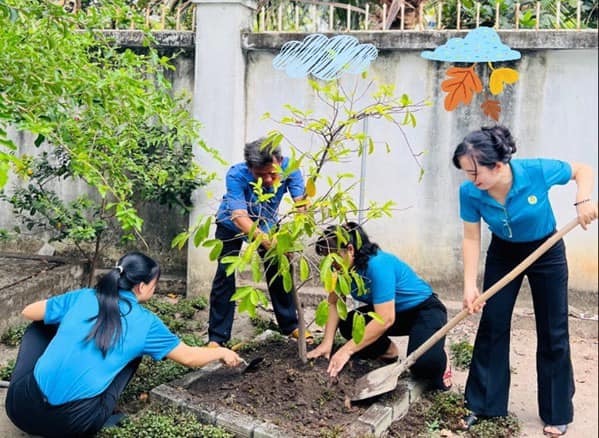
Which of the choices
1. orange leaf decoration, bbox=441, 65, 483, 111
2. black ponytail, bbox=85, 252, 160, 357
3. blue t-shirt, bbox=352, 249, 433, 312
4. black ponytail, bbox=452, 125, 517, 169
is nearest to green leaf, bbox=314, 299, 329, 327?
blue t-shirt, bbox=352, 249, 433, 312

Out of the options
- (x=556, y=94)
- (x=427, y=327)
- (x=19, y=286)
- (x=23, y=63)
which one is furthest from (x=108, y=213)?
(x=556, y=94)

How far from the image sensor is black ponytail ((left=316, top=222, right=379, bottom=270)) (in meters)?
3.65

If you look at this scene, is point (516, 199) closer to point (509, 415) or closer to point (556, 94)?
point (509, 415)

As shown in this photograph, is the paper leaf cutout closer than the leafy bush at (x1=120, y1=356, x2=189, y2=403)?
No

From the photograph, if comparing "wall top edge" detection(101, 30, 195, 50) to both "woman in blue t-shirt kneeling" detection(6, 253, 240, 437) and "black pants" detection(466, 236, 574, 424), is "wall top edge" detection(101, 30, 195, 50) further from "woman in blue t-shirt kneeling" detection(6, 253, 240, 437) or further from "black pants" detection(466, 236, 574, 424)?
"black pants" detection(466, 236, 574, 424)

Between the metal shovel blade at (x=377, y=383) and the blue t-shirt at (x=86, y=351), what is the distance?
1.04 meters

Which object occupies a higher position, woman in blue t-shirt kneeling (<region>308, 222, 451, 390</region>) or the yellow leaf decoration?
the yellow leaf decoration

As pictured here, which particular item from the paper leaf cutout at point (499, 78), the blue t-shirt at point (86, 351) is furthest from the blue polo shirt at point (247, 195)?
the paper leaf cutout at point (499, 78)

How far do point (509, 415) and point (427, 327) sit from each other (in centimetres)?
63

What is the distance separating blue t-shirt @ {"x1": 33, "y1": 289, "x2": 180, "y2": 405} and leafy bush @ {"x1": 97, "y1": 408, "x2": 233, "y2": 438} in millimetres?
246

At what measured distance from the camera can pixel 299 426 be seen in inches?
138

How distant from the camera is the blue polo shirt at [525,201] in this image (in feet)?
11.3

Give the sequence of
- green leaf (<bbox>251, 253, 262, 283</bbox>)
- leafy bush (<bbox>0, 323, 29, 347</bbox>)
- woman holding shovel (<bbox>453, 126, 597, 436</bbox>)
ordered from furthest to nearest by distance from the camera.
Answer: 1. leafy bush (<bbox>0, 323, 29, 347</bbox>)
2. woman holding shovel (<bbox>453, 126, 597, 436</bbox>)
3. green leaf (<bbox>251, 253, 262, 283</bbox>)

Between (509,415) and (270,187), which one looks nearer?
(509,415)
